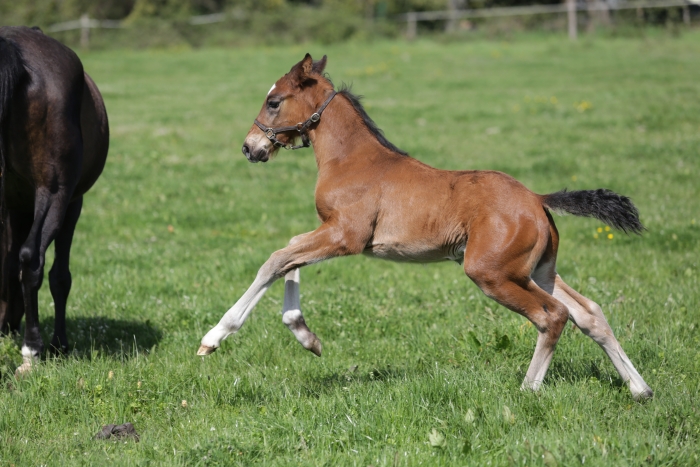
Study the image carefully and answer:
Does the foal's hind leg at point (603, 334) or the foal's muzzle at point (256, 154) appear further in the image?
the foal's muzzle at point (256, 154)

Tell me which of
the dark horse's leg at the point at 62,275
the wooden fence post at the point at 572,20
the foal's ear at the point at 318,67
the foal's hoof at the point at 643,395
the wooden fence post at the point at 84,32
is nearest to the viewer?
the foal's hoof at the point at 643,395

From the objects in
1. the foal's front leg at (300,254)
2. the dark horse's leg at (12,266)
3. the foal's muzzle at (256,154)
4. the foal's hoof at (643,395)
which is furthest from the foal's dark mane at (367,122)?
the dark horse's leg at (12,266)

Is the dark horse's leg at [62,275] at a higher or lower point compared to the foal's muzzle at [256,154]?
lower

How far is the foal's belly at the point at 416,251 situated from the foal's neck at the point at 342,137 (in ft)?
2.10

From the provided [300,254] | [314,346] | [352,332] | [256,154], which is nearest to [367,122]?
[256,154]

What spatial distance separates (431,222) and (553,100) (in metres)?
14.2

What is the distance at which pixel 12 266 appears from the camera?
5.89 meters

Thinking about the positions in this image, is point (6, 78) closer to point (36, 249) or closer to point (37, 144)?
point (37, 144)

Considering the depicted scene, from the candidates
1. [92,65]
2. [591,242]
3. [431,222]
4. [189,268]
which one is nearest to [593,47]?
[92,65]

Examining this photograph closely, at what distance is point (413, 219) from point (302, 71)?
126cm

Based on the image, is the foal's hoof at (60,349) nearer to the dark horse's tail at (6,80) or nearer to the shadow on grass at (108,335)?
the shadow on grass at (108,335)

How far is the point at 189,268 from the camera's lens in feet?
26.0

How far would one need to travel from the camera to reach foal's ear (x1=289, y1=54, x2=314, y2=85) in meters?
4.96

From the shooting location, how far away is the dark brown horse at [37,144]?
5089mm
